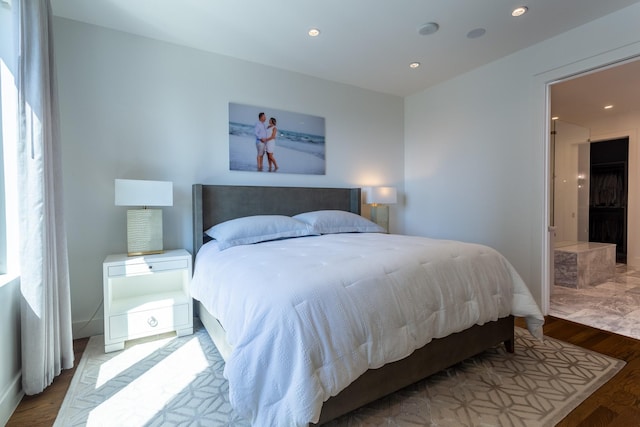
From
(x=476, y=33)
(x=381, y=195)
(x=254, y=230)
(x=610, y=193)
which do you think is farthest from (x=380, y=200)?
(x=610, y=193)

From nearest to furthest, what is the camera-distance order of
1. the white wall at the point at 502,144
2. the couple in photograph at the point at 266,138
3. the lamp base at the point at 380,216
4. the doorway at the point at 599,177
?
the white wall at the point at 502,144
the couple in photograph at the point at 266,138
the doorway at the point at 599,177
the lamp base at the point at 380,216

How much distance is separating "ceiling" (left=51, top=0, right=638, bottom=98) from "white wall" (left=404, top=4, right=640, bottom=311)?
0.60ft

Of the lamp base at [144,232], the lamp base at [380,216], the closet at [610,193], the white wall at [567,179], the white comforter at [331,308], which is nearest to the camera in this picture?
the white comforter at [331,308]

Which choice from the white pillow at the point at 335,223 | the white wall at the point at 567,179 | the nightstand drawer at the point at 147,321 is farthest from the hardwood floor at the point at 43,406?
the white wall at the point at 567,179

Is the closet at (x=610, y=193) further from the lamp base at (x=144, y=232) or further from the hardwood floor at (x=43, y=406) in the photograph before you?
the hardwood floor at (x=43, y=406)

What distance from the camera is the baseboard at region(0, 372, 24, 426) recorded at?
1.50 metres

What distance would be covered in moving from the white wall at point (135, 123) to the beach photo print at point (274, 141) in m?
0.08

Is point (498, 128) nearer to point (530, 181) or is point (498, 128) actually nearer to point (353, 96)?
point (530, 181)

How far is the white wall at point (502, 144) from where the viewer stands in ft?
8.78

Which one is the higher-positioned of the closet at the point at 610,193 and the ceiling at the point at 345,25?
the ceiling at the point at 345,25

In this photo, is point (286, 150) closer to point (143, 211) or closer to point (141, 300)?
point (143, 211)

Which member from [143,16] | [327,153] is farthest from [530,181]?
[143,16]

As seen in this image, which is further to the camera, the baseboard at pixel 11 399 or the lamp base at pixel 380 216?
the lamp base at pixel 380 216

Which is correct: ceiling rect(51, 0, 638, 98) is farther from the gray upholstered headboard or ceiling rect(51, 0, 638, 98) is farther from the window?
the gray upholstered headboard
